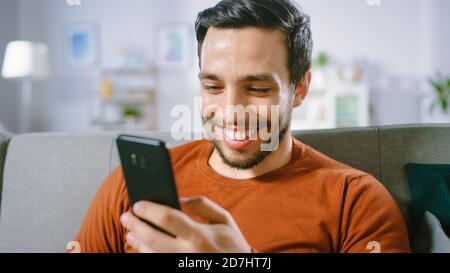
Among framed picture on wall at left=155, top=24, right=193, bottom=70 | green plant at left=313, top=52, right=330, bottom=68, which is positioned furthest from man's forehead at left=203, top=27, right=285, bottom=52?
green plant at left=313, top=52, right=330, bottom=68

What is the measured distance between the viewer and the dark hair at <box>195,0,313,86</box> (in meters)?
0.55

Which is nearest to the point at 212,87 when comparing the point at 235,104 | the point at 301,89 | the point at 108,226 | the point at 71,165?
the point at 235,104

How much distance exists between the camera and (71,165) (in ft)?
2.50

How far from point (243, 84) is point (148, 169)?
0.17 metres

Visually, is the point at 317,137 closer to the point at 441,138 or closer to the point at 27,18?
the point at 441,138

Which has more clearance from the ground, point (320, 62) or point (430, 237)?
point (320, 62)

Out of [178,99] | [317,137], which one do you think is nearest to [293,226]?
[317,137]

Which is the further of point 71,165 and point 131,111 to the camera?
point 131,111

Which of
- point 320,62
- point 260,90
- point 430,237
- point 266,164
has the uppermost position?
point 320,62

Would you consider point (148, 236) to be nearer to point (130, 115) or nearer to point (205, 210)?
point (205, 210)

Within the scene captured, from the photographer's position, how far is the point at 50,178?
0.75 m

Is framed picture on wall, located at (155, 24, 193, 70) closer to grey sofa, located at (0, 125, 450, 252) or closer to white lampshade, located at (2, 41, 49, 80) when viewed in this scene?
grey sofa, located at (0, 125, 450, 252)

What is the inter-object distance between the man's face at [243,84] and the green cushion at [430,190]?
0.22 meters
